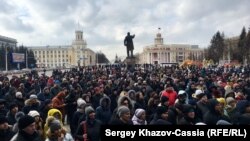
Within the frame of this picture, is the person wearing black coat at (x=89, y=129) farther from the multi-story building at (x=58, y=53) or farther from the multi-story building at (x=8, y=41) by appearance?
the multi-story building at (x=58, y=53)

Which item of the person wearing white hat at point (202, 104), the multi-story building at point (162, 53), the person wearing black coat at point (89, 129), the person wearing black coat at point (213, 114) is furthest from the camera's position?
the multi-story building at point (162, 53)

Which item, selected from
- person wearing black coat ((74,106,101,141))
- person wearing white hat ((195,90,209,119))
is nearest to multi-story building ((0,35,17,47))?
person wearing white hat ((195,90,209,119))

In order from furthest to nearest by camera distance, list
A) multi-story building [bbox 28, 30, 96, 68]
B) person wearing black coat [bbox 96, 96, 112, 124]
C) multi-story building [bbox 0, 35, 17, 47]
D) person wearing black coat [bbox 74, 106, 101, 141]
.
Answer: multi-story building [bbox 28, 30, 96, 68] < multi-story building [bbox 0, 35, 17, 47] < person wearing black coat [bbox 96, 96, 112, 124] < person wearing black coat [bbox 74, 106, 101, 141]

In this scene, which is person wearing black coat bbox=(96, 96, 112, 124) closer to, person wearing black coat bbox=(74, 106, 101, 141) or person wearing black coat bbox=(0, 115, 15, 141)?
person wearing black coat bbox=(74, 106, 101, 141)

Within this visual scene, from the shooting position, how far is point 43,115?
9.80 m

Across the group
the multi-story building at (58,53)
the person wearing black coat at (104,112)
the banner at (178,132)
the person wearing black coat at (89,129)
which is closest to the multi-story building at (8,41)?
the multi-story building at (58,53)

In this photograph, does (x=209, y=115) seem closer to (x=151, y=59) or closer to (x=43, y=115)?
(x=43, y=115)

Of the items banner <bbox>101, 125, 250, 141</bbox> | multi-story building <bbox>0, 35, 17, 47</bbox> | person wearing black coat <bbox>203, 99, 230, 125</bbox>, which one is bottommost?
person wearing black coat <bbox>203, 99, 230, 125</bbox>

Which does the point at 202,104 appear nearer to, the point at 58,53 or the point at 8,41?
the point at 8,41

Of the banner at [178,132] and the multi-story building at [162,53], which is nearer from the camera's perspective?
the banner at [178,132]

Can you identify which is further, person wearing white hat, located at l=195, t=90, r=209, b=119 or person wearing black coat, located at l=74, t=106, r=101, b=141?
person wearing white hat, located at l=195, t=90, r=209, b=119

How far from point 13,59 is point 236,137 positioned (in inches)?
2843

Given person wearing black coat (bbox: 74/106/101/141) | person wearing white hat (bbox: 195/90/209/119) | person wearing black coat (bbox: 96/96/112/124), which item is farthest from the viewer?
person wearing black coat (bbox: 96/96/112/124)

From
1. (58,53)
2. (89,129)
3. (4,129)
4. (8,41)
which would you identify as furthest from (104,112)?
(58,53)
